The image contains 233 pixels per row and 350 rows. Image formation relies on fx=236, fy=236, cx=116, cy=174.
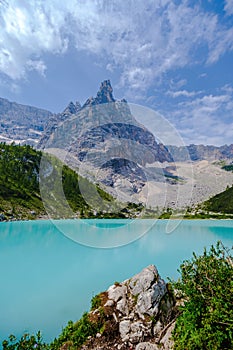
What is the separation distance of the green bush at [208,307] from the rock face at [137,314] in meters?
1.10

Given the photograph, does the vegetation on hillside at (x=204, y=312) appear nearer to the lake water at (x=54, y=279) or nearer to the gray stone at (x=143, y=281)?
the gray stone at (x=143, y=281)

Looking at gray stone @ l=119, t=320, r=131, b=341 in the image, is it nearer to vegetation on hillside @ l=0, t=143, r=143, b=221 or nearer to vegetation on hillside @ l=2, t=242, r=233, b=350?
vegetation on hillside @ l=2, t=242, r=233, b=350

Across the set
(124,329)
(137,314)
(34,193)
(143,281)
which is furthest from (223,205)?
(124,329)

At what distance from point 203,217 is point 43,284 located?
9635 centimetres

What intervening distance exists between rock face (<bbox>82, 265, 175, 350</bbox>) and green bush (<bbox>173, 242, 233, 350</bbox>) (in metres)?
1.10

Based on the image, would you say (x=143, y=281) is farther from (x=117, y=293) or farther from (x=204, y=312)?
(x=204, y=312)

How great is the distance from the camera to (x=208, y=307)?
404 centimetres

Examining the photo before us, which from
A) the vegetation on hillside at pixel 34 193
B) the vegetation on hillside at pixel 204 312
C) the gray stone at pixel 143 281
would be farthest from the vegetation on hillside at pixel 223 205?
the vegetation on hillside at pixel 204 312

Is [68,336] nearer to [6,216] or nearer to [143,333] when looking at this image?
[143,333]

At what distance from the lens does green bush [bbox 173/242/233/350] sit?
3.74 meters

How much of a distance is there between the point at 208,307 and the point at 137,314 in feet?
8.73

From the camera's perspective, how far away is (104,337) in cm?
566

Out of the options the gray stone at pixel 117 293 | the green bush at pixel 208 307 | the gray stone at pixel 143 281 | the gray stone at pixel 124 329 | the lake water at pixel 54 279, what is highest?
the green bush at pixel 208 307

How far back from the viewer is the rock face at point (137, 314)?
5445 millimetres
